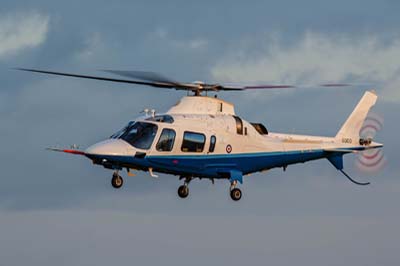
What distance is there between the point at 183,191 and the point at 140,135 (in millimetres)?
4906

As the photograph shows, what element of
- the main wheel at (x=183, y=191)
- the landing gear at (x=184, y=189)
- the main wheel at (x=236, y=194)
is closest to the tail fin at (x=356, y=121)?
the main wheel at (x=236, y=194)

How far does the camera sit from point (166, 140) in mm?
55781

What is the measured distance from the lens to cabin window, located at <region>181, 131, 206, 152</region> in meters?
56.5

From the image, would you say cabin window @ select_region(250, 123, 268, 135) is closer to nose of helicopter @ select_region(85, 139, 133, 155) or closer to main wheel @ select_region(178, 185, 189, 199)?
main wheel @ select_region(178, 185, 189, 199)

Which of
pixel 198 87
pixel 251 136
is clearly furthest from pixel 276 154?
pixel 198 87

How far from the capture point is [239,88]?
5797 cm

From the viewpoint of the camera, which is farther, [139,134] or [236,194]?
[236,194]

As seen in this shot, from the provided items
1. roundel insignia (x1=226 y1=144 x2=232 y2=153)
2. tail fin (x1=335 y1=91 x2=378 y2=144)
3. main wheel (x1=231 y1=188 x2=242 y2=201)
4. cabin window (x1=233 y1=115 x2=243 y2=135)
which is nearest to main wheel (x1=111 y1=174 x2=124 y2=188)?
roundel insignia (x1=226 y1=144 x2=232 y2=153)

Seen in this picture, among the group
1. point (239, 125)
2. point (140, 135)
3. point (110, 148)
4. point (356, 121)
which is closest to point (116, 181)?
point (110, 148)

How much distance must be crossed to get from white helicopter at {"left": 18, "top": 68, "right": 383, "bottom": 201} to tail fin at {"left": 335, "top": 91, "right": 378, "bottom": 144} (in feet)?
2.03

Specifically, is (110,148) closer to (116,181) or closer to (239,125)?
(116,181)

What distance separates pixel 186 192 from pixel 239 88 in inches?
240

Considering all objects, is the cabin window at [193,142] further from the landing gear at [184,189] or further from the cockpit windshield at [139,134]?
the landing gear at [184,189]

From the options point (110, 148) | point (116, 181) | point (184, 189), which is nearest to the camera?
point (110, 148)
